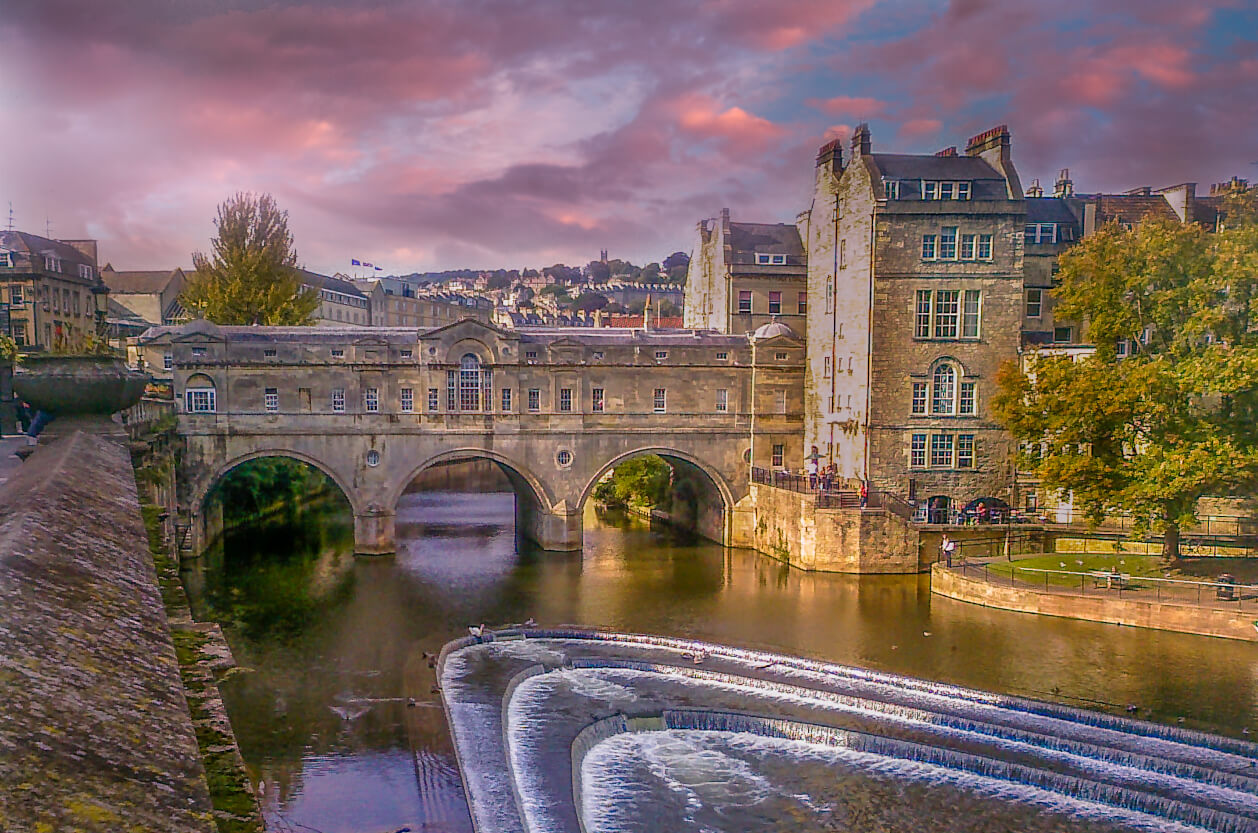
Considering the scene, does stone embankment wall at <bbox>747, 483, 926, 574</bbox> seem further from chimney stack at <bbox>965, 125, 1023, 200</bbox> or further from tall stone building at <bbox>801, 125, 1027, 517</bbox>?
chimney stack at <bbox>965, 125, 1023, 200</bbox>

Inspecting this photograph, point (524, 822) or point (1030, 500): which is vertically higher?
point (1030, 500)

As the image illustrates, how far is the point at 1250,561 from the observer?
32344 millimetres

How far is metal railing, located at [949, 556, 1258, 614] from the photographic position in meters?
28.9

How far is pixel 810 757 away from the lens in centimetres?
2047

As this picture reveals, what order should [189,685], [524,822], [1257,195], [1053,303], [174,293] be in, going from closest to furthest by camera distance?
1. [189,685]
2. [524,822]
3. [1257,195]
4. [1053,303]
5. [174,293]

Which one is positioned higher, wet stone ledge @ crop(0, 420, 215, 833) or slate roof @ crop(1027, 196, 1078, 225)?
slate roof @ crop(1027, 196, 1078, 225)

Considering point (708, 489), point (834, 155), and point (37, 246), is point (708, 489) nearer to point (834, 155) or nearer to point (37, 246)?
point (834, 155)

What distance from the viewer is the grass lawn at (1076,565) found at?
32281 mm

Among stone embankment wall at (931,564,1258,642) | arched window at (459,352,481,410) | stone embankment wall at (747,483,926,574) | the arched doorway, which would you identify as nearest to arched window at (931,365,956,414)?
the arched doorway

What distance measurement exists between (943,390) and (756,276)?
1516 cm

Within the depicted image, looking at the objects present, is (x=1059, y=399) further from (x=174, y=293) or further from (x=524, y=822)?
(x=174, y=293)

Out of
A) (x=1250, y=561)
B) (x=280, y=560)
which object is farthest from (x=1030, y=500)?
(x=280, y=560)

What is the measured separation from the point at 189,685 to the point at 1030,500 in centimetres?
3994

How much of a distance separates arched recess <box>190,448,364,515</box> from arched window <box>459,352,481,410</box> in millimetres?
6242
